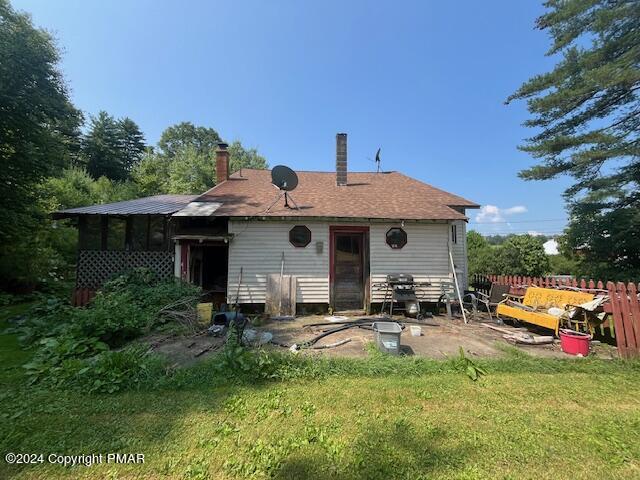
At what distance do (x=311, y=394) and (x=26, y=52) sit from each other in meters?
14.8

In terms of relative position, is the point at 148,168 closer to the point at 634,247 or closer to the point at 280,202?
the point at 280,202

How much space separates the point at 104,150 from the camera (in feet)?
102

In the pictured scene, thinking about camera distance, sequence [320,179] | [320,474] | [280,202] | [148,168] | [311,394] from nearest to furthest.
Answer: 1. [320,474]
2. [311,394]
3. [280,202]
4. [320,179]
5. [148,168]

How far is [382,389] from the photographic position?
379cm

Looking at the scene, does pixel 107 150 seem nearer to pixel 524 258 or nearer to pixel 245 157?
pixel 245 157

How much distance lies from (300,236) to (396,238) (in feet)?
10.1

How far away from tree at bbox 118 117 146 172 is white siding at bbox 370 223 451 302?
36.4 m

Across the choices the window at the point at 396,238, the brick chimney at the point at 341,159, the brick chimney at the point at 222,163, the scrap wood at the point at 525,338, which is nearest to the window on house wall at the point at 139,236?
the brick chimney at the point at 222,163

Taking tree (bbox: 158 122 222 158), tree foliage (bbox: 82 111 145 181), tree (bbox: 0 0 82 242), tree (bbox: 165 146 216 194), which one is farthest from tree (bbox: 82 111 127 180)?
tree (bbox: 0 0 82 242)

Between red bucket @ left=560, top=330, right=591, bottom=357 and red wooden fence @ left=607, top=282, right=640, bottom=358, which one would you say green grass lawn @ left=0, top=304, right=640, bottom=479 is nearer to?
red bucket @ left=560, top=330, right=591, bottom=357

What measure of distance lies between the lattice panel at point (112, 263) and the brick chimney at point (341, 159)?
692cm

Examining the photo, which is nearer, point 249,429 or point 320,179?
point 249,429

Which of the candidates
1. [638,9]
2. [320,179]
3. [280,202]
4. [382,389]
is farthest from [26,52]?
[638,9]

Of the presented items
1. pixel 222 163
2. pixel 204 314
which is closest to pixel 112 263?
pixel 204 314
